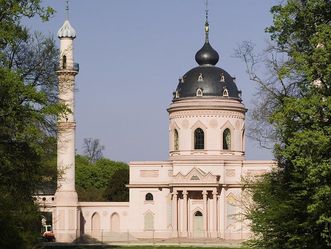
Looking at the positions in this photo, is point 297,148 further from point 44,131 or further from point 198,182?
point 198,182

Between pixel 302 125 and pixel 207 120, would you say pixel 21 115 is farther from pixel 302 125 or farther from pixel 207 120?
pixel 207 120

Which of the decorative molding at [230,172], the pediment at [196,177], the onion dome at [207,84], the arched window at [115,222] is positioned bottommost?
the arched window at [115,222]

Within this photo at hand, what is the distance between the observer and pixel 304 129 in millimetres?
28203

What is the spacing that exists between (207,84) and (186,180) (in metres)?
9.54

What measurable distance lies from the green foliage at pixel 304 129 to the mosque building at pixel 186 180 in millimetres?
45576

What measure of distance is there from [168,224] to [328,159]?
183 ft

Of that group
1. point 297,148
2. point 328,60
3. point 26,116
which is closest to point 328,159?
point 297,148

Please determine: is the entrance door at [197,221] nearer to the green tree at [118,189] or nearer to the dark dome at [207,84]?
the dark dome at [207,84]

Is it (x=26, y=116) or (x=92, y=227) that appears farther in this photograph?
(x=92, y=227)

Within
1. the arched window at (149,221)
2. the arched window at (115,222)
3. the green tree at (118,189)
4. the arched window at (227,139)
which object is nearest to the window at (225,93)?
the arched window at (227,139)

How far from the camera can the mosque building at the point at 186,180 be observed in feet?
259

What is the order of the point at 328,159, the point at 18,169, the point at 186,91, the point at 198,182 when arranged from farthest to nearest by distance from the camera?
the point at 186,91
the point at 198,182
the point at 18,169
the point at 328,159

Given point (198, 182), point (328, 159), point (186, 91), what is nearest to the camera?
point (328, 159)

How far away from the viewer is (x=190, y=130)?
3351 inches
